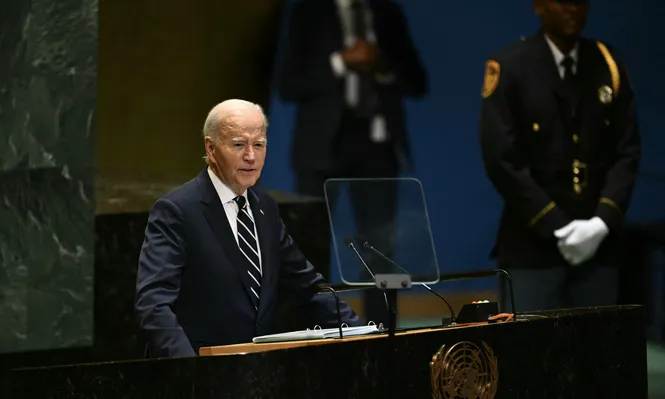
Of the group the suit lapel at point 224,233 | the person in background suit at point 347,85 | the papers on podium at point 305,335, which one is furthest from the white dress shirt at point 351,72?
the papers on podium at point 305,335

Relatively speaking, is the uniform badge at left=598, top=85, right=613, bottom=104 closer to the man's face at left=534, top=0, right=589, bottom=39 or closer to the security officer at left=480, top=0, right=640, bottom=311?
the security officer at left=480, top=0, right=640, bottom=311

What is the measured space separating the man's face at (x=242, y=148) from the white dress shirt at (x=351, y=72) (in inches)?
92.1

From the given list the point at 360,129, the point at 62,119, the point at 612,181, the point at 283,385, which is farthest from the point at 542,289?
the point at 283,385

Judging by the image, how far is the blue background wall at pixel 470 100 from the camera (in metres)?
6.82

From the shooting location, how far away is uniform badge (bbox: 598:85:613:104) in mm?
5316

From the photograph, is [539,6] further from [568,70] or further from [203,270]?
[203,270]

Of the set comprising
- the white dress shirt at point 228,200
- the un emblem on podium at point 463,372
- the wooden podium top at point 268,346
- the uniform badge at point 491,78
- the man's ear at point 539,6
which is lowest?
the un emblem on podium at point 463,372

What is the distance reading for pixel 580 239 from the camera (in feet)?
16.8

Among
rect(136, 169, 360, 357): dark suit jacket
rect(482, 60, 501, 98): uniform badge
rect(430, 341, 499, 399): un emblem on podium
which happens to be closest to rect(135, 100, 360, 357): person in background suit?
rect(136, 169, 360, 357): dark suit jacket

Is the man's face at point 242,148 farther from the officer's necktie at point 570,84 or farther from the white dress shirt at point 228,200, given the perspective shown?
the officer's necktie at point 570,84

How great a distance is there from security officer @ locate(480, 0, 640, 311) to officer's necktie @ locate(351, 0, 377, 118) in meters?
1.02

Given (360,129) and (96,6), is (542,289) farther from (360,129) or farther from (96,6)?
(96,6)

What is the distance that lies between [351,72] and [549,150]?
4.25 feet

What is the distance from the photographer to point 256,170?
385 cm
